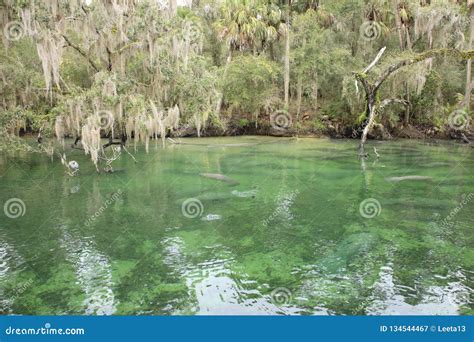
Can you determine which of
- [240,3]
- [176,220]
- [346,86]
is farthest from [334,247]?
[240,3]

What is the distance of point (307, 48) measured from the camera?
34.1 meters

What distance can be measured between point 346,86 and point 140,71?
16.6 metres

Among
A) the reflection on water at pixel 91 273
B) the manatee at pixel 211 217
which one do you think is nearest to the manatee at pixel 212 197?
the manatee at pixel 211 217

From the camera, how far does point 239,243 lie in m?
10.3

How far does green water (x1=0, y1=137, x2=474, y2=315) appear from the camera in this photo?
747 cm

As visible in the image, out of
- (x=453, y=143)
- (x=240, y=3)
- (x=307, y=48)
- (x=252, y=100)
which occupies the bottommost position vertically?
(x=453, y=143)

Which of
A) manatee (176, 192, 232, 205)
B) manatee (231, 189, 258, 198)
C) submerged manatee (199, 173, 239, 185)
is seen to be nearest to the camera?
manatee (176, 192, 232, 205)

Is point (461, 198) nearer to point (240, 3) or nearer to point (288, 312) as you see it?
point (288, 312)

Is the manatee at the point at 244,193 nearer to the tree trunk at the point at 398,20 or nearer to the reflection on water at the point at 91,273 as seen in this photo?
the reflection on water at the point at 91,273

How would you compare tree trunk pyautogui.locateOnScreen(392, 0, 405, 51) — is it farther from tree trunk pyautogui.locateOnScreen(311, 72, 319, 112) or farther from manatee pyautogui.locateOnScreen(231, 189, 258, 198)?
manatee pyautogui.locateOnScreen(231, 189, 258, 198)

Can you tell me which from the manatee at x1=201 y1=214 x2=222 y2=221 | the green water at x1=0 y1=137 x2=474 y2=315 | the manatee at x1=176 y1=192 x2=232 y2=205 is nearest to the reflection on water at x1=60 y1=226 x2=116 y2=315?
the green water at x1=0 y1=137 x2=474 y2=315

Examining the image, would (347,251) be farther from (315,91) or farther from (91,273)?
(315,91)

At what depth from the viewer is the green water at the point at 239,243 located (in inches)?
294

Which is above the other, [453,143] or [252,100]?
[252,100]
